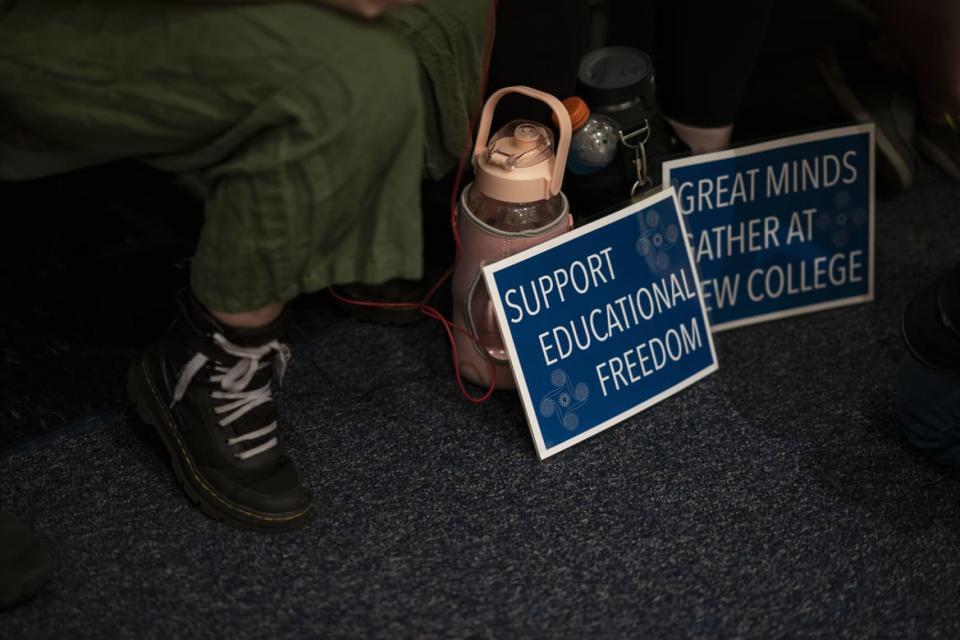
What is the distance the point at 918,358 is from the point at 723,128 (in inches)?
16.4

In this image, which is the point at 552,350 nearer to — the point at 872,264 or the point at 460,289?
the point at 460,289

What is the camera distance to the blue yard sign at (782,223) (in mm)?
1259

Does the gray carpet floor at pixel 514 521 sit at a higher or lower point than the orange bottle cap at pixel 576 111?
lower

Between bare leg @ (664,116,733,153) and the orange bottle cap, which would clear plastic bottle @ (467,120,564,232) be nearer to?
the orange bottle cap

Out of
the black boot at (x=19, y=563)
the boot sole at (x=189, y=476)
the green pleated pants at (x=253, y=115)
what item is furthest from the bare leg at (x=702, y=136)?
the black boot at (x=19, y=563)

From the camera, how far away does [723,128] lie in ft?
4.32

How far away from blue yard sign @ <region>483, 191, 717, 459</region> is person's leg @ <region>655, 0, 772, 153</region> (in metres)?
0.18

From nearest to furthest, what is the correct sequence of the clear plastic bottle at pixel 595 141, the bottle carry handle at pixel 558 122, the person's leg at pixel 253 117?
the person's leg at pixel 253 117 → the bottle carry handle at pixel 558 122 → the clear plastic bottle at pixel 595 141

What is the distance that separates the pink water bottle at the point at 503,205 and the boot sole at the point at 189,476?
29cm

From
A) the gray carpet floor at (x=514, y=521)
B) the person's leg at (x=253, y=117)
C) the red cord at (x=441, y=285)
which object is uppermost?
the person's leg at (x=253, y=117)

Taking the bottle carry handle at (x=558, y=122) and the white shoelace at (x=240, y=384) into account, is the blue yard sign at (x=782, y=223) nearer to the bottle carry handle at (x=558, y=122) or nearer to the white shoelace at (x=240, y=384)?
the bottle carry handle at (x=558, y=122)

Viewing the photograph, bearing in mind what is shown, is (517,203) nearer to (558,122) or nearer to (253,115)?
(558,122)

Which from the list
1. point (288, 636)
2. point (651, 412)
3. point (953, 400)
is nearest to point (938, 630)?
point (953, 400)

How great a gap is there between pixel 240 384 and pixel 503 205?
13.7 inches
